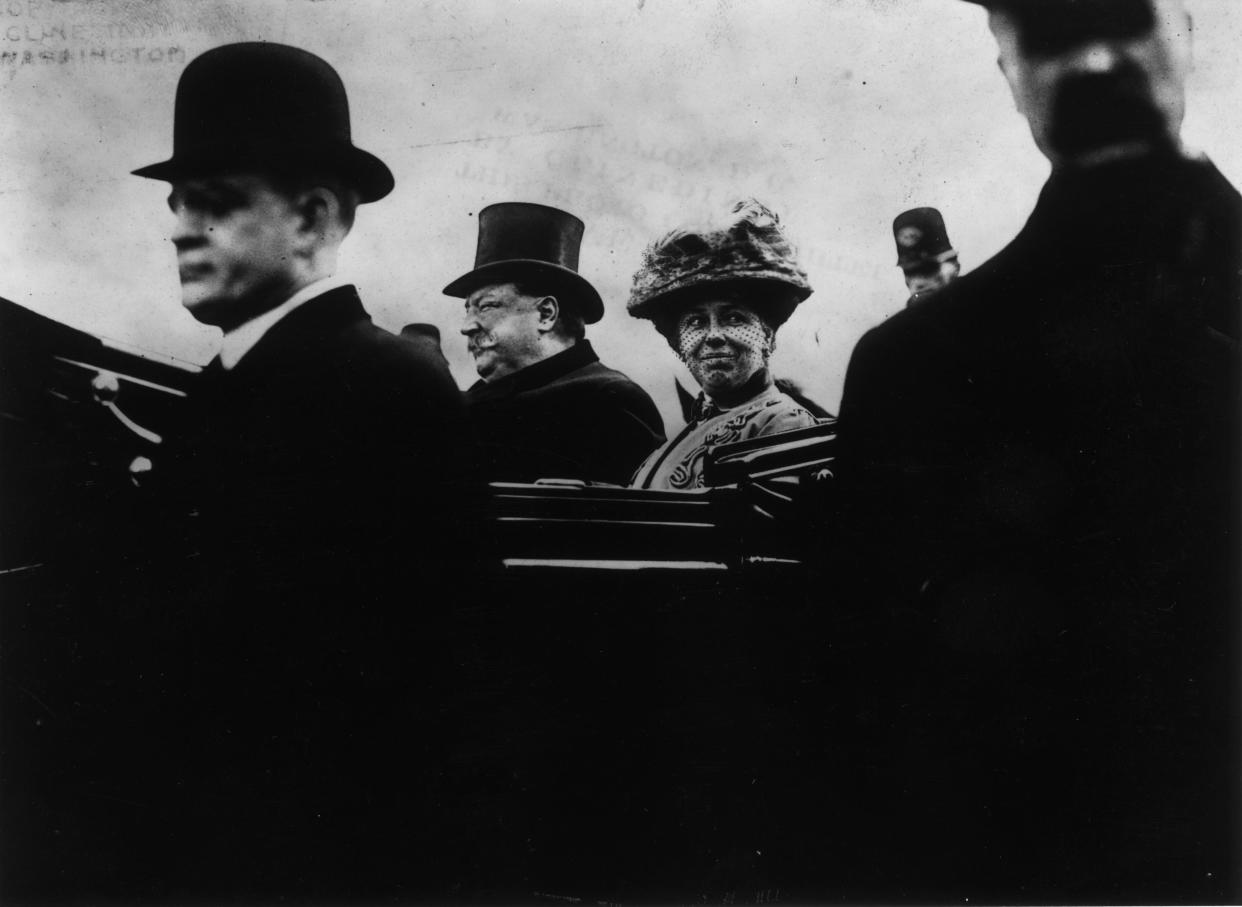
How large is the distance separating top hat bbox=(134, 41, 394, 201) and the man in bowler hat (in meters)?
0.62

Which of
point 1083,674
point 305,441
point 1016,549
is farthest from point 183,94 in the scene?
point 1083,674

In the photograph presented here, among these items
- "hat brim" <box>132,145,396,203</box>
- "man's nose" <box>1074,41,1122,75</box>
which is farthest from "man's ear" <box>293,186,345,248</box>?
"man's nose" <box>1074,41,1122,75</box>

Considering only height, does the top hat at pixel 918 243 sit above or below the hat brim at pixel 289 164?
below

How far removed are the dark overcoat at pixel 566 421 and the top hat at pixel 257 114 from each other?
1048 millimetres

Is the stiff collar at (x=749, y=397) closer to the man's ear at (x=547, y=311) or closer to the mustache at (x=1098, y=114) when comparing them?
the man's ear at (x=547, y=311)

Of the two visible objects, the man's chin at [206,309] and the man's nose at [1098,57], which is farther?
the man's nose at [1098,57]

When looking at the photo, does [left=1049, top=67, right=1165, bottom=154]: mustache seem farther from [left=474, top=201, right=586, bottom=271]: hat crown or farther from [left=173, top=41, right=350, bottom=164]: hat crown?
[left=173, top=41, right=350, bottom=164]: hat crown

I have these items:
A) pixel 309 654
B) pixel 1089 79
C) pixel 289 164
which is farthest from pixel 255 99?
pixel 1089 79

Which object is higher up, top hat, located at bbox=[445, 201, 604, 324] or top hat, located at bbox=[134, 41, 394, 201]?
top hat, located at bbox=[134, 41, 394, 201]

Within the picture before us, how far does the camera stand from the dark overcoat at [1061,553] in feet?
10.9

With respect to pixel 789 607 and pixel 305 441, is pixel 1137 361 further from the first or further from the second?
pixel 305 441

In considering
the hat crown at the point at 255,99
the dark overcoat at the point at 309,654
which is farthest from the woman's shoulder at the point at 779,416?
the hat crown at the point at 255,99

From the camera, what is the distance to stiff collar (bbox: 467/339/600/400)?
338 centimetres

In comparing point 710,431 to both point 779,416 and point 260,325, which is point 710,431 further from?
point 260,325
